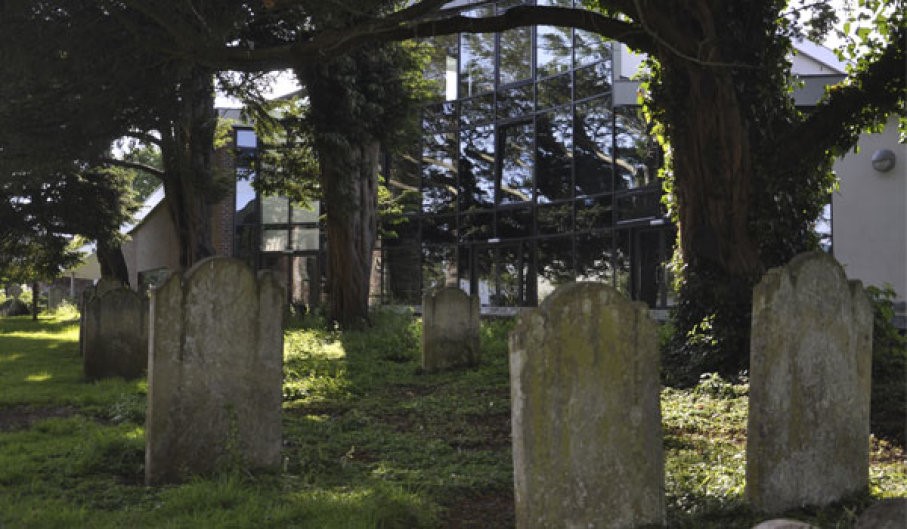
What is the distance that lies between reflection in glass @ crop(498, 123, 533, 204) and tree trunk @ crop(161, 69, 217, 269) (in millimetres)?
8583

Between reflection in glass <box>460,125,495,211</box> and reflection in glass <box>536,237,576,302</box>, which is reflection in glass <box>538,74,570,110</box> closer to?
reflection in glass <box>460,125,495,211</box>

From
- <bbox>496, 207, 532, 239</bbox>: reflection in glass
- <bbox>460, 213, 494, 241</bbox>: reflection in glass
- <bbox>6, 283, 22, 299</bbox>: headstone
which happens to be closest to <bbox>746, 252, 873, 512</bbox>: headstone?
<bbox>496, 207, 532, 239</bbox>: reflection in glass

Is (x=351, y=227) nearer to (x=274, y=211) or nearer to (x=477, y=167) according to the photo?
(x=477, y=167)

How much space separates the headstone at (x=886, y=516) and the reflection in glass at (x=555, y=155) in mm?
18267

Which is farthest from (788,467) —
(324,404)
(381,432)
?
(324,404)

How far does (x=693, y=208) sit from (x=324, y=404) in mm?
4550

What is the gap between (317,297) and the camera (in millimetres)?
30719

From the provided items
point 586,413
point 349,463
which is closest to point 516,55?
point 349,463

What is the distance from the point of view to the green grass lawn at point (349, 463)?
14.0ft

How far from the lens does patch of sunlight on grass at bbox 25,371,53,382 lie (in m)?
11.0

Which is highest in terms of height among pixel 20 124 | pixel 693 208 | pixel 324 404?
pixel 20 124

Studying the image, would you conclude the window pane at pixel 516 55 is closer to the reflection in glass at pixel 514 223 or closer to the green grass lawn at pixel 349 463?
the reflection in glass at pixel 514 223

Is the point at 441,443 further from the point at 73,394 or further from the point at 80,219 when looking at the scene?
the point at 80,219

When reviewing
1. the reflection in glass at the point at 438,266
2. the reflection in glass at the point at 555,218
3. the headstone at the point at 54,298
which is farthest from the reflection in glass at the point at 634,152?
the headstone at the point at 54,298
